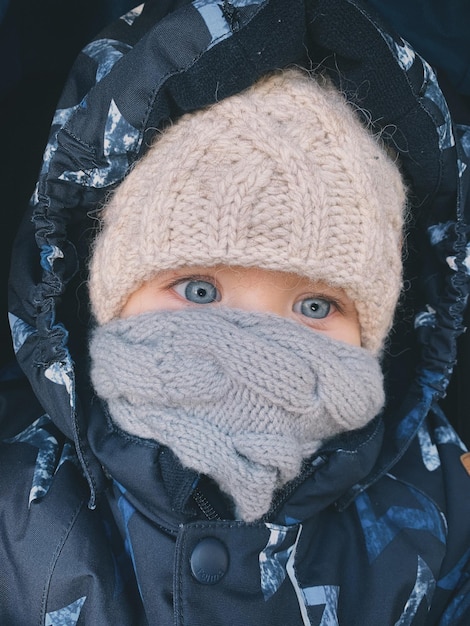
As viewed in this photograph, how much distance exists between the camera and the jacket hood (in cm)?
99

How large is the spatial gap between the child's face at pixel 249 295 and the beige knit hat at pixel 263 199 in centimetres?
3

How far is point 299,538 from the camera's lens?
1058 millimetres

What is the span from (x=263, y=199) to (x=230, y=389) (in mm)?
279

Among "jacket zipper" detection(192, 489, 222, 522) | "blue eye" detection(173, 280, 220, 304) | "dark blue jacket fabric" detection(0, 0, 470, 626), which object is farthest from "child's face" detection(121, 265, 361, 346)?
"jacket zipper" detection(192, 489, 222, 522)

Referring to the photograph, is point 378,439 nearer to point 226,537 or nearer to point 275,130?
point 226,537

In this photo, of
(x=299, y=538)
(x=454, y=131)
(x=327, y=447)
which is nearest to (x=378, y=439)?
(x=327, y=447)

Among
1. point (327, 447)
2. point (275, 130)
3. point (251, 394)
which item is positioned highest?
point (275, 130)

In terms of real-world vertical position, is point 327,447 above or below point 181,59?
below

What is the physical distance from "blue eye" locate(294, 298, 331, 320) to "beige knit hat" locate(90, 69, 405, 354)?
0.05 metres

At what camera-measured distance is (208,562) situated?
3.18 ft

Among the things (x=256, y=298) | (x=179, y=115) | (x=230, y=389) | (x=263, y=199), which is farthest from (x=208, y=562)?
(x=179, y=115)

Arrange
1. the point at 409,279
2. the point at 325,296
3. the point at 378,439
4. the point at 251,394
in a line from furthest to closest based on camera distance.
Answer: the point at 409,279 → the point at 378,439 → the point at 325,296 → the point at 251,394

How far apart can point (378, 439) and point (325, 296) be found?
29 cm

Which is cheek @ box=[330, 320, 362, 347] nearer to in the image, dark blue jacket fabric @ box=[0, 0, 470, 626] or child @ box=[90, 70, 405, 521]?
child @ box=[90, 70, 405, 521]
